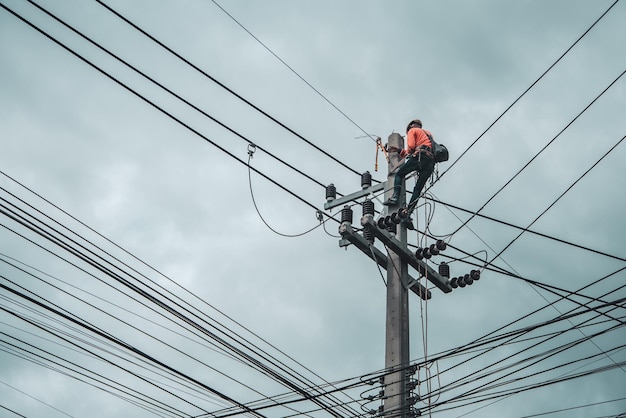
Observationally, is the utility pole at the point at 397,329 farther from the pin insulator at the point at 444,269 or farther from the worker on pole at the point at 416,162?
the pin insulator at the point at 444,269

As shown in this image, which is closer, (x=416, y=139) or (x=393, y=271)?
(x=393, y=271)

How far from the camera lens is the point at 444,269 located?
41.0ft

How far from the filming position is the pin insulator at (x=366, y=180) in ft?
42.1

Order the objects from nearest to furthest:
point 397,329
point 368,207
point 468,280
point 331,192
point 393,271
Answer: point 397,329 < point 393,271 < point 368,207 < point 468,280 < point 331,192

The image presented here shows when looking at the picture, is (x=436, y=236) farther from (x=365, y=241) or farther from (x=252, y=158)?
(x=252, y=158)

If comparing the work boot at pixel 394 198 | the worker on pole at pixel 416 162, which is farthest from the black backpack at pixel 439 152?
the work boot at pixel 394 198

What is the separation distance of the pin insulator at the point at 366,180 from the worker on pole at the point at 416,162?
507 millimetres

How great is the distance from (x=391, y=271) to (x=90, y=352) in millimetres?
4587

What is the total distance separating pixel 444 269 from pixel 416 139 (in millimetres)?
2127

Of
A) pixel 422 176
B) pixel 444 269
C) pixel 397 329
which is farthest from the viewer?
pixel 422 176

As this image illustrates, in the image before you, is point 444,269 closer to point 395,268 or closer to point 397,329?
point 395,268

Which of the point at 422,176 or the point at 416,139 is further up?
the point at 416,139

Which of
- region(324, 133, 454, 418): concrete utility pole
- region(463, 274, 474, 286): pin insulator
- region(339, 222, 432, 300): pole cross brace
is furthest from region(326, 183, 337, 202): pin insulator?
region(463, 274, 474, 286): pin insulator

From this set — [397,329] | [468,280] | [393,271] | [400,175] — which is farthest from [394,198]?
[397,329]
